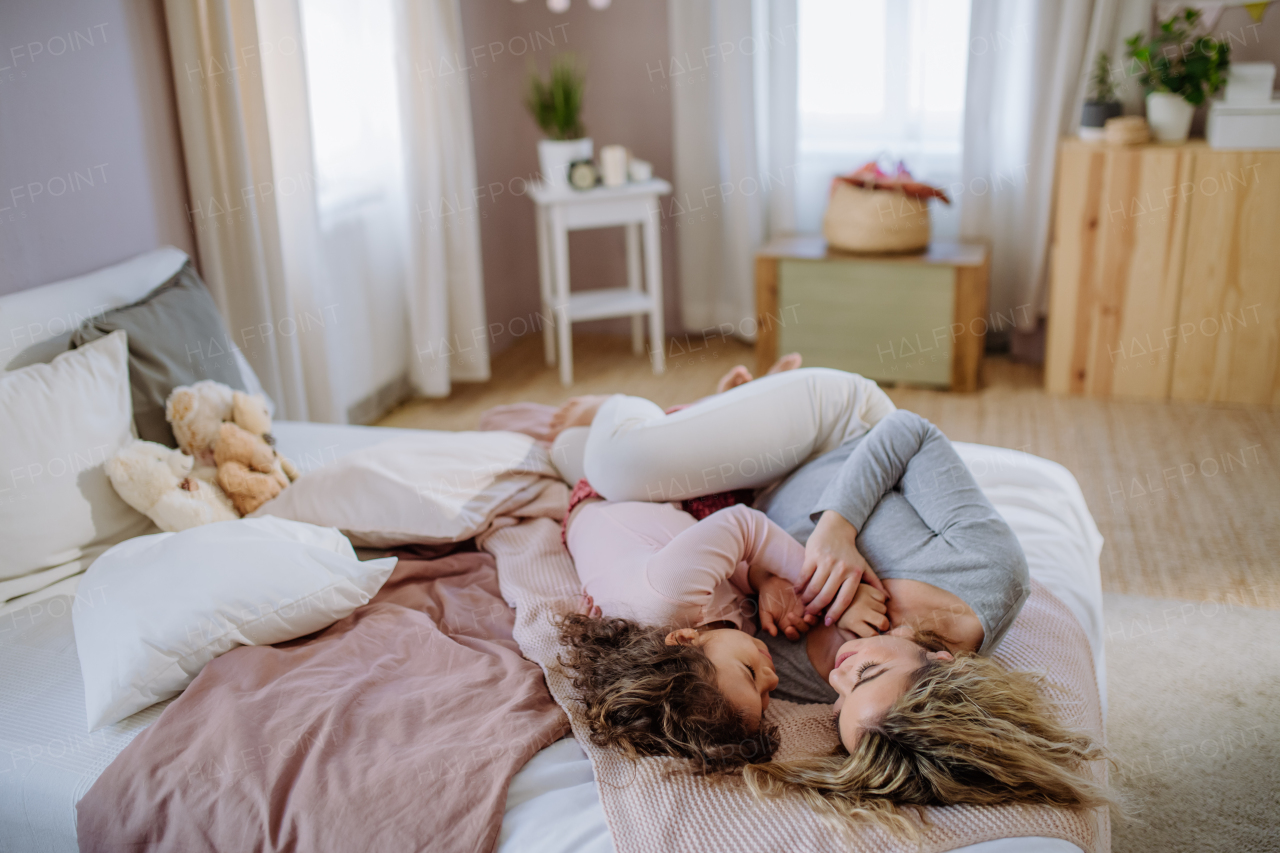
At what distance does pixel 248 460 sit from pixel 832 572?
112cm

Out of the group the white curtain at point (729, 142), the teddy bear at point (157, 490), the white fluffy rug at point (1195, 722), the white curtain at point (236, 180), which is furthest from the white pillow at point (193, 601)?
the white curtain at point (729, 142)

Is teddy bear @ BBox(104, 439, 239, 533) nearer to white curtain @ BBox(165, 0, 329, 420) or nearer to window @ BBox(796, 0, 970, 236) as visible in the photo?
white curtain @ BBox(165, 0, 329, 420)

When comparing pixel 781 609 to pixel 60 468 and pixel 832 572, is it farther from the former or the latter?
pixel 60 468

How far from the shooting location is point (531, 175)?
166 inches

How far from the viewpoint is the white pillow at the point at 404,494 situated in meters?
1.72

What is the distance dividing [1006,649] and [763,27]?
2892mm

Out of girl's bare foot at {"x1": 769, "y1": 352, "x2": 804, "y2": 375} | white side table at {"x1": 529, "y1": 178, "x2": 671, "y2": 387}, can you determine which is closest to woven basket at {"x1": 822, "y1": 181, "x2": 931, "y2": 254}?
white side table at {"x1": 529, "y1": 178, "x2": 671, "y2": 387}

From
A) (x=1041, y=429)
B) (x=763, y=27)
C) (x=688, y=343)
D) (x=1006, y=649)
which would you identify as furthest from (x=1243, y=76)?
(x=1006, y=649)

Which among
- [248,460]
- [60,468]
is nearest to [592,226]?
[248,460]

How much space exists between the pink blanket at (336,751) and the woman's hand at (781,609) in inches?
13.5

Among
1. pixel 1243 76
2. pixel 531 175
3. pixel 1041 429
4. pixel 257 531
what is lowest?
pixel 1041 429

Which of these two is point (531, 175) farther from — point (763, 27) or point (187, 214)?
point (187, 214)

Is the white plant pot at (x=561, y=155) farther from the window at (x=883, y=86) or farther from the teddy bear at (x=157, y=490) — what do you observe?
the teddy bear at (x=157, y=490)

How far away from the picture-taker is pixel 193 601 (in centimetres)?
141
